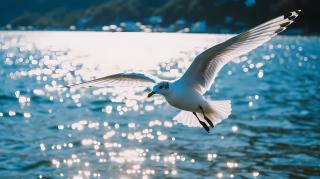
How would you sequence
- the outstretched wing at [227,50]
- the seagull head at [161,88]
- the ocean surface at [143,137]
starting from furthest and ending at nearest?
1. the ocean surface at [143,137]
2. the outstretched wing at [227,50]
3. the seagull head at [161,88]

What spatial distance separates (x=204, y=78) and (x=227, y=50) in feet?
2.44

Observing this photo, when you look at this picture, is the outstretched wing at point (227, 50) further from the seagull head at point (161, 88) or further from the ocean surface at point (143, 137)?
the ocean surface at point (143, 137)

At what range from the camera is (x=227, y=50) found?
7.66 meters


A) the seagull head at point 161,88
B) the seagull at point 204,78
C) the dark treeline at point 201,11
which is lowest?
the seagull head at point 161,88

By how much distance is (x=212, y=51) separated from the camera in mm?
7371

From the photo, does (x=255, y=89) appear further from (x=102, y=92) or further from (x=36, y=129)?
(x=36, y=129)

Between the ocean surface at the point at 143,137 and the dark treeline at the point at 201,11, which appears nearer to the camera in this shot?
the ocean surface at the point at 143,137

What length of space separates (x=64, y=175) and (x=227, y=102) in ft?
25.6

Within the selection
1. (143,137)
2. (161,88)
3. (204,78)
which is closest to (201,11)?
(143,137)

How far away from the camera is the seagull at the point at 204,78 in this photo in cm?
693

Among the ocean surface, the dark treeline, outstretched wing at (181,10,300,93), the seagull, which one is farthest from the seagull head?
the dark treeline

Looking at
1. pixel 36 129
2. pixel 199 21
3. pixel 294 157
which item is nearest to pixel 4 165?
pixel 36 129

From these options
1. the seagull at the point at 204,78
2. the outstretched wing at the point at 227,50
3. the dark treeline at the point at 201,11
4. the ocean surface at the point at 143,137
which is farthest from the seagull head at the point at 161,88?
the dark treeline at the point at 201,11

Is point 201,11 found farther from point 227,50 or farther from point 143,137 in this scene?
point 227,50
